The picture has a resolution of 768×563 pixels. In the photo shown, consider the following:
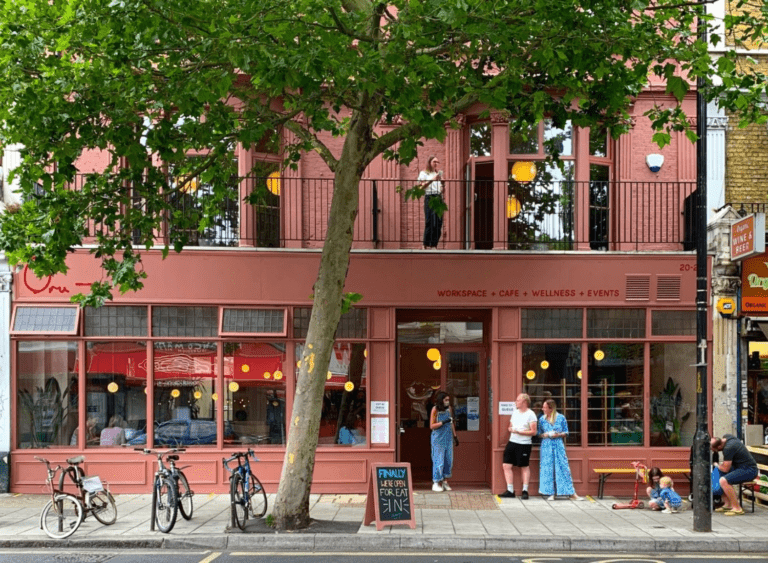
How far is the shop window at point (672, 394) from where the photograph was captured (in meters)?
15.1

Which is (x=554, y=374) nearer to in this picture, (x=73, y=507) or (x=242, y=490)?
(x=242, y=490)

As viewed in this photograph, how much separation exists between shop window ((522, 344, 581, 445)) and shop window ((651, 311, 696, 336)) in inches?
54.7

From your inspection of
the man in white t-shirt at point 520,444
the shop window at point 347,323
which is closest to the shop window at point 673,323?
the man in white t-shirt at point 520,444

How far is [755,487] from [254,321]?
8.79m

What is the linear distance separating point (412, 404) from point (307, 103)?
252 inches

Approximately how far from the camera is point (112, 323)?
14836mm

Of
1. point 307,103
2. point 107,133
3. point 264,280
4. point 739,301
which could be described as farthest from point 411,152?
point 739,301

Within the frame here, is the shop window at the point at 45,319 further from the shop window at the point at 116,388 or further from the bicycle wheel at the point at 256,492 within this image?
the bicycle wheel at the point at 256,492

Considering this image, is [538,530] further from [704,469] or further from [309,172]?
[309,172]

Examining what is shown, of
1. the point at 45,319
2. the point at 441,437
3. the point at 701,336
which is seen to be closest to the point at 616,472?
the point at 441,437

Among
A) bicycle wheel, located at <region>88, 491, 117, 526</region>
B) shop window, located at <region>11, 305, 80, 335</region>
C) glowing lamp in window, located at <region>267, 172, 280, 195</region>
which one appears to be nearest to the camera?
bicycle wheel, located at <region>88, 491, 117, 526</region>

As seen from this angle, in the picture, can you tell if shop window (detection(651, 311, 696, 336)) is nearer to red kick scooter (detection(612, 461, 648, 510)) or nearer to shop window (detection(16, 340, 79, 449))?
red kick scooter (detection(612, 461, 648, 510))

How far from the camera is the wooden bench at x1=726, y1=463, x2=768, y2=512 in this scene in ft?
44.4

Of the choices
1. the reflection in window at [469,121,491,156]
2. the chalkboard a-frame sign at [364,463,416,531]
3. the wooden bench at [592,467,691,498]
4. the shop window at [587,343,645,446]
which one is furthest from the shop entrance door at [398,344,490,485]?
Answer: the chalkboard a-frame sign at [364,463,416,531]
